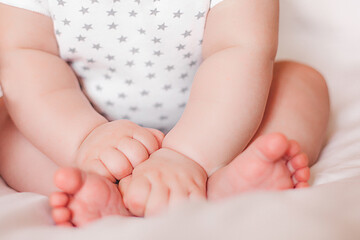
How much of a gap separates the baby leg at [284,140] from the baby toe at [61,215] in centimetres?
17

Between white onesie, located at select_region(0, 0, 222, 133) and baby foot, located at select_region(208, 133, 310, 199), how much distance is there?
285mm

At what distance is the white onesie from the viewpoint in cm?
69

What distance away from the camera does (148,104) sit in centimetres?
77

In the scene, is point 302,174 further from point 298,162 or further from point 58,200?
point 58,200

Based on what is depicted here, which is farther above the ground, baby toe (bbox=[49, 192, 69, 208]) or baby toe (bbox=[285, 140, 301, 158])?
baby toe (bbox=[285, 140, 301, 158])

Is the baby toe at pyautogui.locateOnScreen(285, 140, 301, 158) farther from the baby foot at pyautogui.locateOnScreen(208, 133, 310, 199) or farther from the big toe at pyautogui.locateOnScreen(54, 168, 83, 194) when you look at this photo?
the big toe at pyautogui.locateOnScreen(54, 168, 83, 194)

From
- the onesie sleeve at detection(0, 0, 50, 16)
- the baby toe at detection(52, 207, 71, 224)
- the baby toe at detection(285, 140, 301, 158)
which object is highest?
the onesie sleeve at detection(0, 0, 50, 16)

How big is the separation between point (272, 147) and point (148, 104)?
0.36 metres

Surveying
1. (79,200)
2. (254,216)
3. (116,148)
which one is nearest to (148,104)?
(116,148)

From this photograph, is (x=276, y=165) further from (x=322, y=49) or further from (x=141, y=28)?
(x=322, y=49)

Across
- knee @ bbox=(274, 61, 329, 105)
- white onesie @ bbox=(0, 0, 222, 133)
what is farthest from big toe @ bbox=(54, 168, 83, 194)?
knee @ bbox=(274, 61, 329, 105)

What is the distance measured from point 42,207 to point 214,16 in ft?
1.32

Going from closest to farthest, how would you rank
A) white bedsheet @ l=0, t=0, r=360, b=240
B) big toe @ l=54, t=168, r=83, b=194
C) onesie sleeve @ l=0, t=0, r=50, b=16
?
white bedsheet @ l=0, t=0, r=360, b=240 < big toe @ l=54, t=168, r=83, b=194 < onesie sleeve @ l=0, t=0, r=50, b=16

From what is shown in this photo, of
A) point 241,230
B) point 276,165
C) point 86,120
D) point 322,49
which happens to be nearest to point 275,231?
point 241,230
